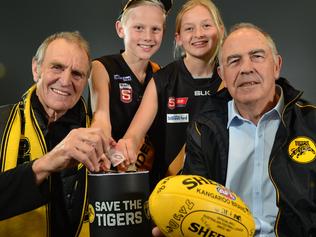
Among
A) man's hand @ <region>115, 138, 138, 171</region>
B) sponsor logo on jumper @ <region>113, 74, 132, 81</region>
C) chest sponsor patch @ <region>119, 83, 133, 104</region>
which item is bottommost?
man's hand @ <region>115, 138, 138, 171</region>

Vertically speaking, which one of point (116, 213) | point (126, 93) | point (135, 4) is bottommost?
point (116, 213)

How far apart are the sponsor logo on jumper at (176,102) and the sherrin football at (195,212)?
77cm

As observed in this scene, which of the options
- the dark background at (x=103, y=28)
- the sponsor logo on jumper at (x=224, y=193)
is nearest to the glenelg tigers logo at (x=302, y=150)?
the sponsor logo on jumper at (x=224, y=193)

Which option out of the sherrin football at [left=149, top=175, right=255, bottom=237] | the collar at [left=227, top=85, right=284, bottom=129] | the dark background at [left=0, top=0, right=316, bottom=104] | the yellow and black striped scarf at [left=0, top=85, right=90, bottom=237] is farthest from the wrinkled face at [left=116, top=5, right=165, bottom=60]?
the dark background at [left=0, top=0, right=316, bottom=104]

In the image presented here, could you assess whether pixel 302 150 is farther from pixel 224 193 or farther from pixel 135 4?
pixel 135 4

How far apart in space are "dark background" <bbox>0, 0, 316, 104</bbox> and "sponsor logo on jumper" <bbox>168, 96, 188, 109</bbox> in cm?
160

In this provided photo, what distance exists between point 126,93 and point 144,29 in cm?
27

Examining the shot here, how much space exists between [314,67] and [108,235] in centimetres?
272

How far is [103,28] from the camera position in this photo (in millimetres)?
3350

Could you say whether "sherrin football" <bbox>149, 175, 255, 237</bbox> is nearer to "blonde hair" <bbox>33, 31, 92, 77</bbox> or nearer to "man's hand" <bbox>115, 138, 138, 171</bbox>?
"man's hand" <bbox>115, 138, 138, 171</bbox>

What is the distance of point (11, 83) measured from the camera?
132 inches

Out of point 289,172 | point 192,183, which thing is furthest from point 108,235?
point 289,172

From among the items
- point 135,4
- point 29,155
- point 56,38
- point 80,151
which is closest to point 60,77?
point 56,38

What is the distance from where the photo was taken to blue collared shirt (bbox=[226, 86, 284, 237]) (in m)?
1.18
